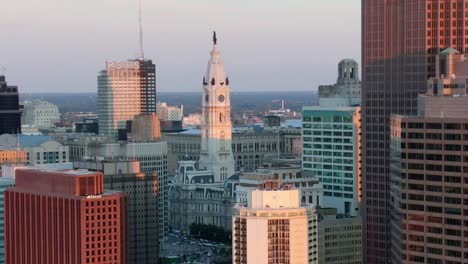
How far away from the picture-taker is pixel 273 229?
16750 cm

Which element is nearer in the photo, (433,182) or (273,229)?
(433,182)

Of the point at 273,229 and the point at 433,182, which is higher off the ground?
the point at 433,182

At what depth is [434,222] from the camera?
156m

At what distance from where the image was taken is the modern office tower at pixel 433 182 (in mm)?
154125

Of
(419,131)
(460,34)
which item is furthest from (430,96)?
(460,34)

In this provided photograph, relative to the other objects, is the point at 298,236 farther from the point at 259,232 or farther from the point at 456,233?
the point at 456,233

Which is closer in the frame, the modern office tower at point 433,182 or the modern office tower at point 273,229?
the modern office tower at point 433,182

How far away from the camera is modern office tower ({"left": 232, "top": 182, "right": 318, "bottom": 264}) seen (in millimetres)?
167500

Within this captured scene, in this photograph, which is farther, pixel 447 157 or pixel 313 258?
pixel 313 258

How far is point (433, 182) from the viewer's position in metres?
156

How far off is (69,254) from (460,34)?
202ft

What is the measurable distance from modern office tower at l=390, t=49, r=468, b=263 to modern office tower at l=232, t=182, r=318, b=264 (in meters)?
12.1

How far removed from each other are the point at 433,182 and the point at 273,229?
21268 mm

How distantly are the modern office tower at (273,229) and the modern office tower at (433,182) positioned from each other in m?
12.1
